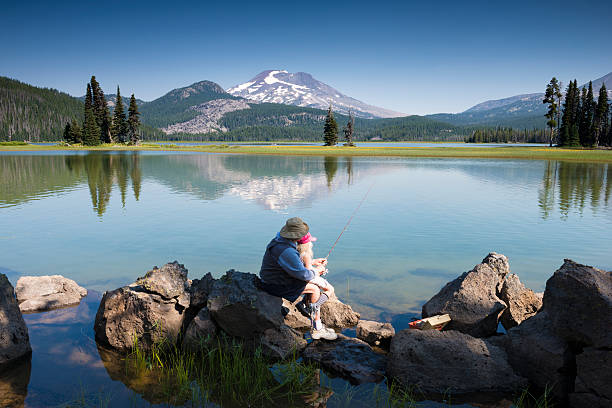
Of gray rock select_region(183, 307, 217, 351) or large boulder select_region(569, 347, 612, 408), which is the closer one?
large boulder select_region(569, 347, 612, 408)

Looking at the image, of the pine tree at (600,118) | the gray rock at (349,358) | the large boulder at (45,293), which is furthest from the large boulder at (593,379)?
the pine tree at (600,118)

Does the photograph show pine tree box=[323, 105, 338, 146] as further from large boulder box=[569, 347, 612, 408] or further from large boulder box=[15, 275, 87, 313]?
large boulder box=[569, 347, 612, 408]

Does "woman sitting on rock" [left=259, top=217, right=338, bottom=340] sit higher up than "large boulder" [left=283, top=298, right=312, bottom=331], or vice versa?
"woman sitting on rock" [left=259, top=217, right=338, bottom=340]

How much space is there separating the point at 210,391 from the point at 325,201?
1659cm

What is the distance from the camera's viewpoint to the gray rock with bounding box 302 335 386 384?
19.2ft

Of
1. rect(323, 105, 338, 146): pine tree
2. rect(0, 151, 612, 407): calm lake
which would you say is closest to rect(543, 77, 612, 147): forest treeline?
rect(323, 105, 338, 146): pine tree

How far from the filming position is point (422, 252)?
1229 centimetres

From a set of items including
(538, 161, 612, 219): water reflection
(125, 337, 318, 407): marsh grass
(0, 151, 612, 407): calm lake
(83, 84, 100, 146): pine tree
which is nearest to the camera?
(125, 337, 318, 407): marsh grass

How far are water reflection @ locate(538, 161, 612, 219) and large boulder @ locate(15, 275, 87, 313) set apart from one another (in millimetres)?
17569

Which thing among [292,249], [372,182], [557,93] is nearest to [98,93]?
[372,182]

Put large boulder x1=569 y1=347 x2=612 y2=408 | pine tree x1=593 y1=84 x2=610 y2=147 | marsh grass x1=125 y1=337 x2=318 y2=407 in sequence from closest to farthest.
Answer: large boulder x1=569 y1=347 x2=612 y2=408 < marsh grass x1=125 y1=337 x2=318 y2=407 < pine tree x1=593 y1=84 x2=610 y2=147

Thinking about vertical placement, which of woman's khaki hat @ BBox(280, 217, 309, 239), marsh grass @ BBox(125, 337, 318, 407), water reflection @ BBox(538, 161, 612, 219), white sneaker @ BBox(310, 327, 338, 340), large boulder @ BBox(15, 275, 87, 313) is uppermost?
woman's khaki hat @ BBox(280, 217, 309, 239)

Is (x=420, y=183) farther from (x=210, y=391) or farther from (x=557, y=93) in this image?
(x=557, y=93)

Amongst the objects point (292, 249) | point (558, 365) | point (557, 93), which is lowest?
point (558, 365)
